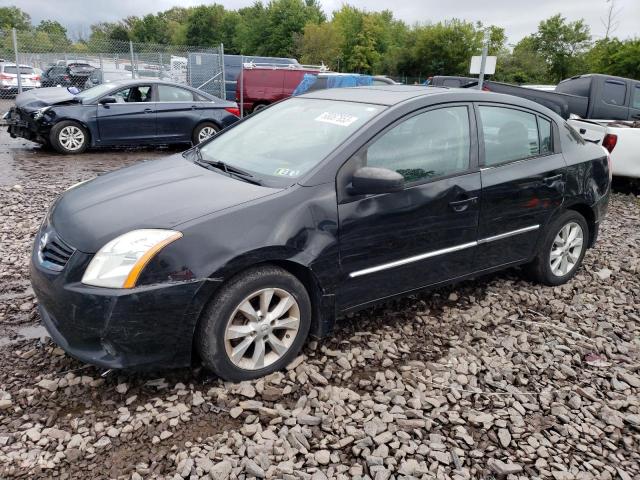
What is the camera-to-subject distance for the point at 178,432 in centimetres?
269

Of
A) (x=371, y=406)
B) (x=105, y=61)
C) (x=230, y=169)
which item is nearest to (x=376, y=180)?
(x=230, y=169)

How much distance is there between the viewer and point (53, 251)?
2945 millimetres

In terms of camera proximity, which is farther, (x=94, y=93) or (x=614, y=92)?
(x=614, y=92)

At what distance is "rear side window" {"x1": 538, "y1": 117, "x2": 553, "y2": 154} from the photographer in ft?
14.1

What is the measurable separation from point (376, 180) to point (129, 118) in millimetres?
8629

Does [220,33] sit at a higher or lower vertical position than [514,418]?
higher

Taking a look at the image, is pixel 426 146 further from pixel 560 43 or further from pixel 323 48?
pixel 323 48

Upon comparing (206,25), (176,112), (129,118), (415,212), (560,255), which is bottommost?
(560,255)

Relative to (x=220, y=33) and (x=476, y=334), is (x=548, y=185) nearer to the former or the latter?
(x=476, y=334)

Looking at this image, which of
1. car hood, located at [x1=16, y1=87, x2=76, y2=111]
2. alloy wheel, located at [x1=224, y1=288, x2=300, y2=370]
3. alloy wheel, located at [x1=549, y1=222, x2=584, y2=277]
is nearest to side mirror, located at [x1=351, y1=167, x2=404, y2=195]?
alloy wheel, located at [x1=224, y1=288, x2=300, y2=370]

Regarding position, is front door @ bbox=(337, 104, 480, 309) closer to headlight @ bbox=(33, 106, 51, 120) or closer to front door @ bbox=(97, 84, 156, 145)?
front door @ bbox=(97, 84, 156, 145)

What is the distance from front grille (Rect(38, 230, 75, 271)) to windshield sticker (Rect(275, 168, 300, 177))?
1233 millimetres

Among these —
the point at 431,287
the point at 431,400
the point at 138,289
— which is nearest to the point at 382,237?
the point at 431,287

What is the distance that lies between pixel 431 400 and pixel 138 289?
1.69m
